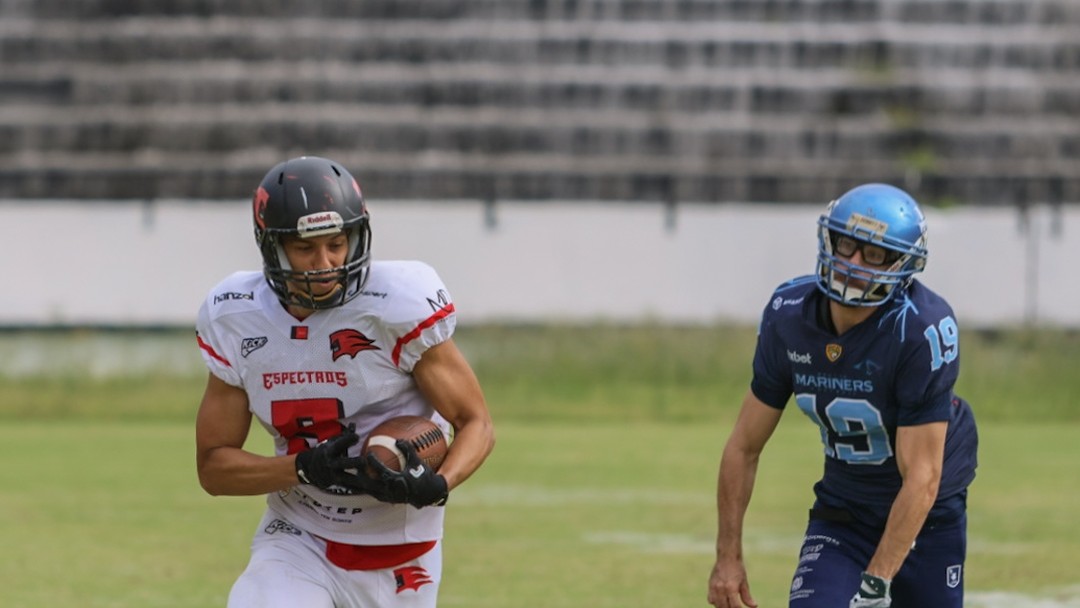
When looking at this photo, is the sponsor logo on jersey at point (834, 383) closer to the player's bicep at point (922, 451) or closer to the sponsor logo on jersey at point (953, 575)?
the player's bicep at point (922, 451)

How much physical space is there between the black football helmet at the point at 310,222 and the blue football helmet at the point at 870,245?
1331mm

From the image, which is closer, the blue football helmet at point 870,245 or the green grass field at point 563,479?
the blue football helmet at point 870,245

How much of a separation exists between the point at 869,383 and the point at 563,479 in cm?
685

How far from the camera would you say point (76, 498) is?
10961 mm

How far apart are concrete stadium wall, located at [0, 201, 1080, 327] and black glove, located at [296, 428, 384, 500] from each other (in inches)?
495

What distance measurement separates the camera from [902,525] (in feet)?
16.1

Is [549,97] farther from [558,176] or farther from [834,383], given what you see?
[834,383]

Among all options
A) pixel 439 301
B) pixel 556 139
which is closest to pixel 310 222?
pixel 439 301

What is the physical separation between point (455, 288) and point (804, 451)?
503cm

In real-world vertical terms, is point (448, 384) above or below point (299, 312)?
below

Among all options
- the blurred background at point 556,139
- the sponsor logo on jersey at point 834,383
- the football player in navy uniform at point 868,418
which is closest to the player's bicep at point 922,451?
the football player in navy uniform at point 868,418

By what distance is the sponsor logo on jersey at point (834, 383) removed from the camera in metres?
5.12

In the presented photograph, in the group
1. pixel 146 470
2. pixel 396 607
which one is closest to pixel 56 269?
pixel 146 470

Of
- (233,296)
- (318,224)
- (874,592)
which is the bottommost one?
(874,592)
